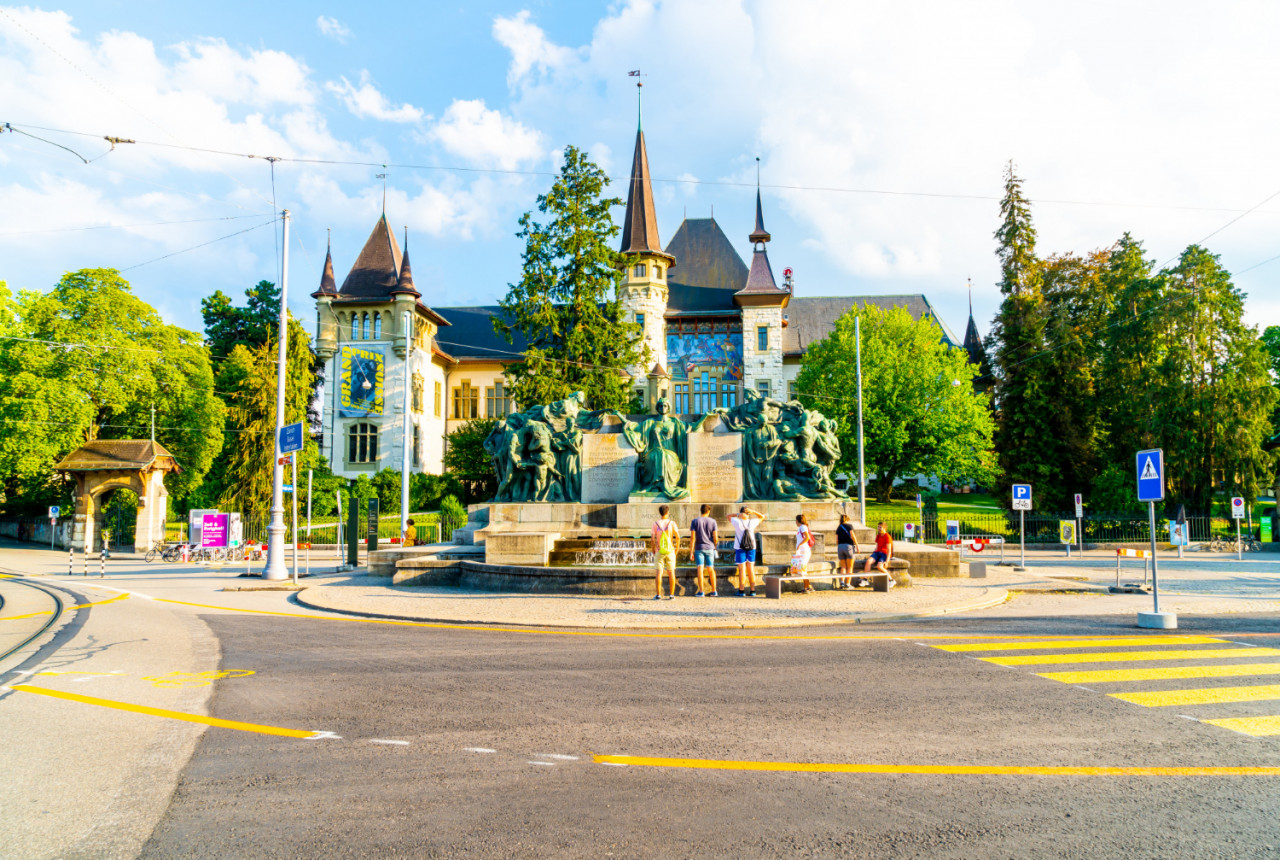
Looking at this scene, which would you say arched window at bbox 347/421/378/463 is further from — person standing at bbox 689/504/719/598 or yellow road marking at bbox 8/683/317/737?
yellow road marking at bbox 8/683/317/737

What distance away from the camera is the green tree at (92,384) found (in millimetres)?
36750

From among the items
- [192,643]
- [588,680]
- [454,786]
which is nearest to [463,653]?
[588,680]

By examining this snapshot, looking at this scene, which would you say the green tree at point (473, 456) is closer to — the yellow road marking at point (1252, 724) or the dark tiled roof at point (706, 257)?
the dark tiled roof at point (706, 257)

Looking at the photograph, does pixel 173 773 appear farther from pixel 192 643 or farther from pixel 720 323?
pixel 720 323

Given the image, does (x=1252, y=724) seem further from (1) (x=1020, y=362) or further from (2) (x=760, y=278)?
(2) (x=760, y=278)

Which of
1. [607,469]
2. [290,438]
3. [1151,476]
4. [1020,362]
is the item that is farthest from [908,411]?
[290,438]

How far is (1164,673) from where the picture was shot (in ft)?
26.6

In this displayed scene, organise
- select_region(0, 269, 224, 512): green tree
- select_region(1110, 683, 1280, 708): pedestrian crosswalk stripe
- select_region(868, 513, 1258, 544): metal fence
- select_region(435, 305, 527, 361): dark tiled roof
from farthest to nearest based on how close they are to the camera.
A: select_region(435, 305, 527, 361): dark tiled roof, select_region(0, 269, 224, 512): green tree, select_region(868, 513, 1258, 544): metal fence, select_region(1110, 683, 1280, 708): pedestrian crosswalk stripe

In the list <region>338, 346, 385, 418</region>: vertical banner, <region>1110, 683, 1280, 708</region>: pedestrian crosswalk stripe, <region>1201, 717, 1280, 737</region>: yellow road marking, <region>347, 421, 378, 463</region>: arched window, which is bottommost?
<region>1110, 683, 1280, 708</region>: pedestrian crosswalk stripe

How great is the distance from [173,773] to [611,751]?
2975mm

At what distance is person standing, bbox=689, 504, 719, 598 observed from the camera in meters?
14.5

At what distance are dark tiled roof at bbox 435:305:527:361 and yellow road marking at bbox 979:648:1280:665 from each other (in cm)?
5839

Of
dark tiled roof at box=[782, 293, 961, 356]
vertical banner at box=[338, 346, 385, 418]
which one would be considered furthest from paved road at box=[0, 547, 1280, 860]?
→ dark tiled roof at box=[782, 293, 961, 356]

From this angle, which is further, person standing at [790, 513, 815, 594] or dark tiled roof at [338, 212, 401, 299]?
dark tiled roof at [338, 212, 401, 299]
